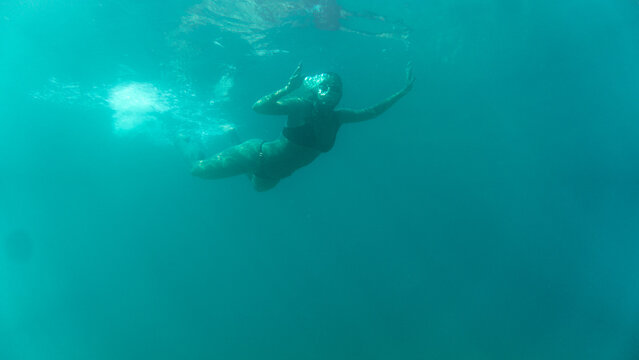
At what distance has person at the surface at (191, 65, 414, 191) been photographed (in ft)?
14.2

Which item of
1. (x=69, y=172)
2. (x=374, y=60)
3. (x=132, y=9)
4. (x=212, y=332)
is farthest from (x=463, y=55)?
(x=69, y=172)

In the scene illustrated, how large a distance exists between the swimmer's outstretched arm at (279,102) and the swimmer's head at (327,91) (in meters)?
0.26

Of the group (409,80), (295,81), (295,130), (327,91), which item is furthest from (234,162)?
(409,80)

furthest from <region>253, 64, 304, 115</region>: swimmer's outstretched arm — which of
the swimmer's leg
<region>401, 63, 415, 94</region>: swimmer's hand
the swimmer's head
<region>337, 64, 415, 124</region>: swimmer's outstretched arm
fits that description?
<region>401, 63, 415, 94</region>: swimmer's hand

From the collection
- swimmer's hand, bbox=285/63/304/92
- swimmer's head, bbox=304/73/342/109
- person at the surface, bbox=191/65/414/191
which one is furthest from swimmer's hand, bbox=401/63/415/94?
swimmer's hand, bbox=285/63/304/92

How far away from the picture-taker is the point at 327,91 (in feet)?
14.3

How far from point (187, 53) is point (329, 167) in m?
18.1

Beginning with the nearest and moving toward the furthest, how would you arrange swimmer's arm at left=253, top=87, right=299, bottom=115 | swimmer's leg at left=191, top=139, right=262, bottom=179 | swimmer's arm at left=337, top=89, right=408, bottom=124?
1. swimmer's arm at left=253, top=87, right=299, bottom=115
2. swimmer's arm at left=337, top=89, right=408, bottom=124
3. swimmer's leg at left=191, top=139, right=262, bottom=179

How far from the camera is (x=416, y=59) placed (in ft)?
51.5

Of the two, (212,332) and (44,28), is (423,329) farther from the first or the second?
(44,28)

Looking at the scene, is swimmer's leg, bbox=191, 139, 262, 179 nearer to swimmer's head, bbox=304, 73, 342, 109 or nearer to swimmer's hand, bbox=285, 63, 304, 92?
swimmer's hand, bbox=285, 63, 304, 92

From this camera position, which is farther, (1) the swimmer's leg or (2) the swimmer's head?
(1) the swimmer's leg

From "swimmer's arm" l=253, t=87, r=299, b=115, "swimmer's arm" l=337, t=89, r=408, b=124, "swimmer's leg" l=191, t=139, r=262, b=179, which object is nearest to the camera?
"swimmer's arm" l=253, t=87, r=299, b=115

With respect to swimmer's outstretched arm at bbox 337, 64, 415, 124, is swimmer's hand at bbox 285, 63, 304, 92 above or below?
above
